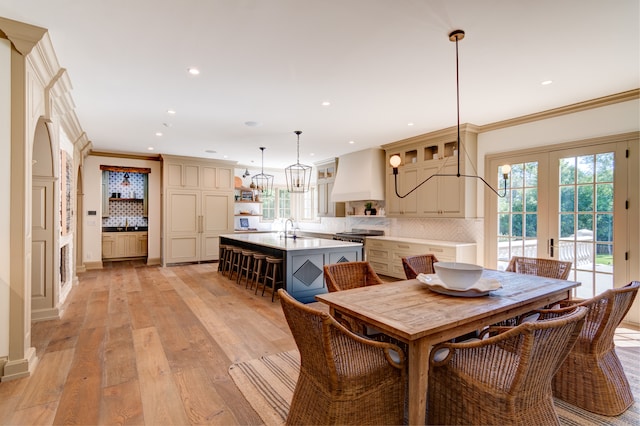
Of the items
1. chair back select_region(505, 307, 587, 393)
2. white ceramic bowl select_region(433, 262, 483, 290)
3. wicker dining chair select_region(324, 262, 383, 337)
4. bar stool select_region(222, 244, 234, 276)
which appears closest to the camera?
chair back select_region(505, 307, 587, 393)

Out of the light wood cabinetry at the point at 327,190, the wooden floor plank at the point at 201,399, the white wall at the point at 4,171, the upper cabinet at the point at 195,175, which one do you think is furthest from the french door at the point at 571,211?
the upper cabinet at the point at 195,175

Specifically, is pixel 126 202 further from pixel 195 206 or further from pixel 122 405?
pixel 122 405

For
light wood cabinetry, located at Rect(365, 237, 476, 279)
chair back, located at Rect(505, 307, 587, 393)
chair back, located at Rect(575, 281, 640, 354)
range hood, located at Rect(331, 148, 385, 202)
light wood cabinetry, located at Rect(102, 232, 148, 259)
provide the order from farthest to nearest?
light wood cabinetry, located at Rect(102, 232, 148, 259) < range hood, located at Rect(331, 148, 385, 202) < light wood cabinetry, located at Rect(365, 237, 476, 279) < chair back, located at Rect(575, 281, 640, 354) < chair back, located at Rect(505, 307, 587, 393)

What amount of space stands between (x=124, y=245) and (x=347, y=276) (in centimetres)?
758

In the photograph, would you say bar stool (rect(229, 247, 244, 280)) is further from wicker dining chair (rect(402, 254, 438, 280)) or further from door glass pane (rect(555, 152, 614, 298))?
door glass pane (rect(555, 152, 614, 298))

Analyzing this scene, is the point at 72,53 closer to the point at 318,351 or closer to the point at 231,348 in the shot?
the point at 231,348

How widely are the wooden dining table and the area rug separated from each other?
0.72 meters

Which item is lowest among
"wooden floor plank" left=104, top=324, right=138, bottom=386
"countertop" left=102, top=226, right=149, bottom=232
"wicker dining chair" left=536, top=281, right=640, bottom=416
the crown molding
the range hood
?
"wooden floor plank" left=104, top=324, right=138, bottom=386

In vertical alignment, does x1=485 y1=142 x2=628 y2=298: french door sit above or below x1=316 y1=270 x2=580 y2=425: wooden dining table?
above

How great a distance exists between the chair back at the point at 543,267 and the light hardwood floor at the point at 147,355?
3.66 feet

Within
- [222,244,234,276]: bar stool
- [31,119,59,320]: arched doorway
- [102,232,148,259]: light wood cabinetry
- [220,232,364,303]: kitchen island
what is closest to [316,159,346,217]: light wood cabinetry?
[222,244,234,276]: bar stool

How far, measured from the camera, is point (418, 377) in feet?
5.24

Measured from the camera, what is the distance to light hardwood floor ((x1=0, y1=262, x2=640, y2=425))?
2113mm

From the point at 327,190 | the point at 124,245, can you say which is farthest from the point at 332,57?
the point at 124,245
